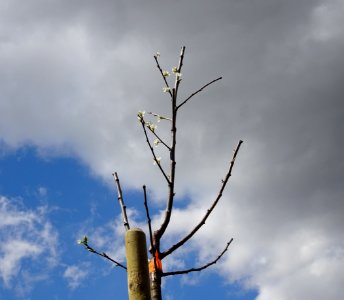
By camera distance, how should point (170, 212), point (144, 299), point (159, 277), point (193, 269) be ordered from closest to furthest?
point (144, 299) < point (159, 277) < point (170, 212) < point (193, 269)

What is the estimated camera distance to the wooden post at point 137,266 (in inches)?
90.6

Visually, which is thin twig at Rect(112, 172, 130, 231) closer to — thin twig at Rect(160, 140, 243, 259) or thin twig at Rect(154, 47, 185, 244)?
thin twig at Rect(154, 47, 185, 244)

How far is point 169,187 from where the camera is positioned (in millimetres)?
Result: 3949

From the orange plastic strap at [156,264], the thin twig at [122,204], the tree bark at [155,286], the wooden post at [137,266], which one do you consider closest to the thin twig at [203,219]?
the orange plastic strap at [156,264]

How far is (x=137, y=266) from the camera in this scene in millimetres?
2367

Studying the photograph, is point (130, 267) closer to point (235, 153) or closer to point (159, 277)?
point (159, 277)

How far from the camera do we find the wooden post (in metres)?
2.30

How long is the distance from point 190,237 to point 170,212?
1.16 ft

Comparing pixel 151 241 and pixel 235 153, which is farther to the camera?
pixel 235 153

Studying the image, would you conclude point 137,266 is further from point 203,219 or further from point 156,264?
point 203,219

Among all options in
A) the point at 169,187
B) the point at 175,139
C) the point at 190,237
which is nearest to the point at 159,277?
the point at 190,237

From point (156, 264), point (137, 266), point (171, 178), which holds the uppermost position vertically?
point (171, 178)

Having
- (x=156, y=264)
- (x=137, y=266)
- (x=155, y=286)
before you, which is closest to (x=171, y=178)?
(x=156, y=264)

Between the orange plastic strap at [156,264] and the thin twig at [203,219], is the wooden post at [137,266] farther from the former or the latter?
the thin twig at [203,219]
